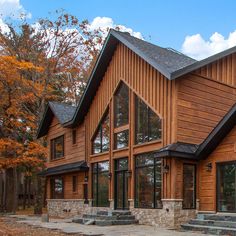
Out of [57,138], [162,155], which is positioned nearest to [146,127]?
[162,155]

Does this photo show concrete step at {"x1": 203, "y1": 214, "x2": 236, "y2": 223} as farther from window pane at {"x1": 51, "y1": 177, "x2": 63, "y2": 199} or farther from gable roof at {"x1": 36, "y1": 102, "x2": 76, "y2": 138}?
window pane at {"x1": 51, "y1": 177, "x2": 63, "y2": 199}

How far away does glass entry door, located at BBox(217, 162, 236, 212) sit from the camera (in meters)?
15.4

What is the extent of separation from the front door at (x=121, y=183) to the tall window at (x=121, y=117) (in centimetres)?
81

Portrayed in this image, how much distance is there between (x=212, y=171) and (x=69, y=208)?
10958 mm

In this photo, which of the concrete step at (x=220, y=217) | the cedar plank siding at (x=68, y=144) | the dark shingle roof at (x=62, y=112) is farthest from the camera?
the dark shingle roof at (x=62, y=112)

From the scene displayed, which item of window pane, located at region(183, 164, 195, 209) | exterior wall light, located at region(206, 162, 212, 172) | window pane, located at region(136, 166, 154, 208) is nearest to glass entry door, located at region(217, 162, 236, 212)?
exterior wall light, located at region(206, 162, 212, 172)

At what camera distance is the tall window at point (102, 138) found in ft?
70.2

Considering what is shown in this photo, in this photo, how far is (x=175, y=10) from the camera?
17.4 m

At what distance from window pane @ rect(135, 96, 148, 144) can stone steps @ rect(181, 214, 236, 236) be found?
4.09m

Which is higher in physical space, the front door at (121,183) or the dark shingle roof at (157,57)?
the dark shingle roof at (157,57)

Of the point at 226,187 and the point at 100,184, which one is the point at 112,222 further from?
the point at 226,187

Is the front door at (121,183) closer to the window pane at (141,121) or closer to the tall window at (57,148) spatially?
the window pane at (141,121)

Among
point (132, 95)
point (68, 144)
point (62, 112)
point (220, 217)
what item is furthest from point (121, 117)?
point (62, 112)

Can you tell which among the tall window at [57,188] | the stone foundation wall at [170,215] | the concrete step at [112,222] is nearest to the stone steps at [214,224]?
the stone foundation wall at [170,215]
